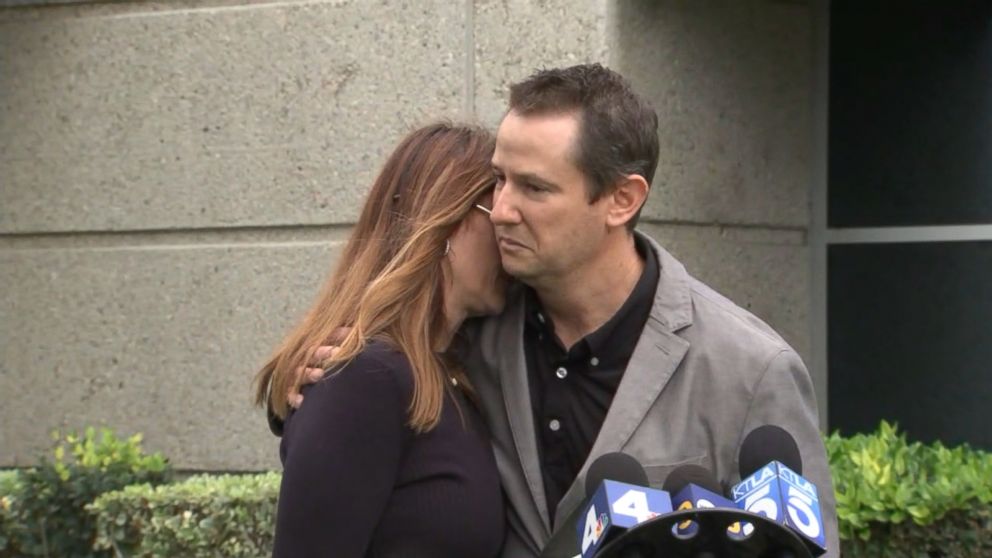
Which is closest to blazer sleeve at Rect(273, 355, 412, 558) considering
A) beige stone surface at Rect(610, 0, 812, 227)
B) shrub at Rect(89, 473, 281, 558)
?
shrub at Rect(89, 473, 281, 558)

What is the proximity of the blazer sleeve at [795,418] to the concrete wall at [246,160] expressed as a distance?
2.64 meters

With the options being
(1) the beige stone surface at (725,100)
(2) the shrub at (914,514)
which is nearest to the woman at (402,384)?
(2) the shrub at (914,514)

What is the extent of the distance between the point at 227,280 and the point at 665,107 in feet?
6.06

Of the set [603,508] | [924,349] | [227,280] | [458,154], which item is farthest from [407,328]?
[924,349]

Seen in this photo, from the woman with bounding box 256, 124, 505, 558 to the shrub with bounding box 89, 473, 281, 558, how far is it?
197 centimetres

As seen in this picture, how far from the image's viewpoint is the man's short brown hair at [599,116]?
3383 mm

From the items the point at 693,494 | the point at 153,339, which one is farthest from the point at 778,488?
the point at 153,339

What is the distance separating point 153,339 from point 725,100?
8.01 ft

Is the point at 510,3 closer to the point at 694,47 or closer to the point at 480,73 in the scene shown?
the point at 480,73

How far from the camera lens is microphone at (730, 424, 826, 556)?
103 inches

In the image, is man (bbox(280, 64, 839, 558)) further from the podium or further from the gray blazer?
the podium

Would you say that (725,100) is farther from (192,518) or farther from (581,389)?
(581,389)

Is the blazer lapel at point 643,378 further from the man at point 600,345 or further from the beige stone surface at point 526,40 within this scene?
the beige stone surface at point 526,40

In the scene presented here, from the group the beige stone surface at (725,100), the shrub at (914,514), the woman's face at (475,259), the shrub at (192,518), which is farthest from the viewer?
the beige stone surface at (725,100)
